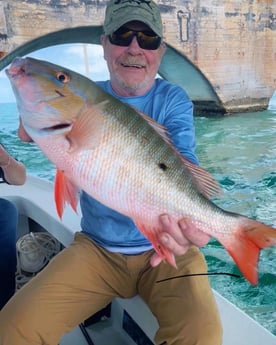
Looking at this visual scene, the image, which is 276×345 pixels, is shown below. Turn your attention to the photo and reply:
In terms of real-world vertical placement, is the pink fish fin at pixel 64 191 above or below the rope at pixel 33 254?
above

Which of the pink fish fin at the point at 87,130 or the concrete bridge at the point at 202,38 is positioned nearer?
the pink fish fin at the point at 87,130

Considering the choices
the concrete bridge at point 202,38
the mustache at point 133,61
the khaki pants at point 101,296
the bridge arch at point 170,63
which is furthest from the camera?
the bridge arch at point 170,63

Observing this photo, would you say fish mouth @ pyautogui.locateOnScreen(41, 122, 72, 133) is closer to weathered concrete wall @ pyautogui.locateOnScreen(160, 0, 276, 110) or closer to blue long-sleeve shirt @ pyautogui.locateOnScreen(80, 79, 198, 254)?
blue long-sleeve shirt @ pyautogui.locateOnScreen(80, 79, 198, 254)

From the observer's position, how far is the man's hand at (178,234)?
1182 millimetres

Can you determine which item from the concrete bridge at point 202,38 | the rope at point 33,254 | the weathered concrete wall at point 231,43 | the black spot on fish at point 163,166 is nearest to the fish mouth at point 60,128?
the black spot on fish at point 163,166

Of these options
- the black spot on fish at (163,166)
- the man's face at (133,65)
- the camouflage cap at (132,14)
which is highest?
the camouflage cap at (132,14)

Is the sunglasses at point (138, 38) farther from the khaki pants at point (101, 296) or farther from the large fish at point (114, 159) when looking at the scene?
the khaki pants at point (101, 296)

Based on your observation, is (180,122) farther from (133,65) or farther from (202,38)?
(202,38)

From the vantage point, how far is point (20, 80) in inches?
41.9

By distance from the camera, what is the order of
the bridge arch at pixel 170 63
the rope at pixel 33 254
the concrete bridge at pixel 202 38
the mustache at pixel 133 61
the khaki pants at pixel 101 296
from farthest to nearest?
the bridge arch at pixel 170 63
the concrete bridge at pixel 202 38
the rope at pixel 33 254
the mustache at pixel 133 61
the khaki pants at pixel 101 296

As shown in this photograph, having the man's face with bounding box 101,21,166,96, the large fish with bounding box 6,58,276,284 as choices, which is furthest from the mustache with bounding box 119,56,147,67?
the large fish with bounding box 6,58,276,284

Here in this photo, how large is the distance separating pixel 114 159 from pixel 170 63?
51.8 ft

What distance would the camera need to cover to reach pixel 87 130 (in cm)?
109

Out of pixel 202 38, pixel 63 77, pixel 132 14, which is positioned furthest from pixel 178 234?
pixel 202 38
